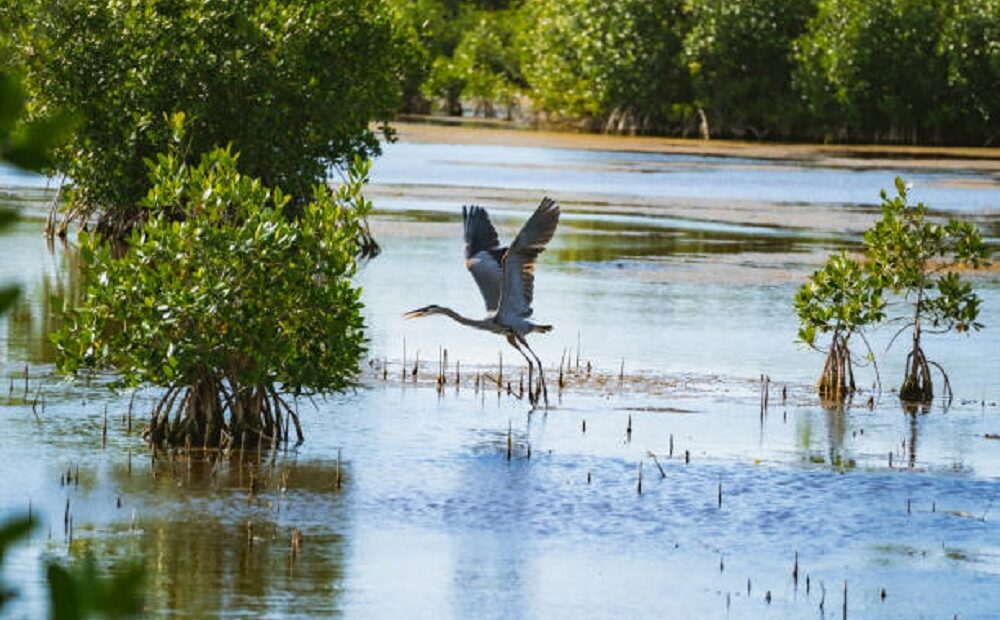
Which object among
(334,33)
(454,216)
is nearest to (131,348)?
(334,33)

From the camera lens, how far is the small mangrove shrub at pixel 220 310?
11.4m

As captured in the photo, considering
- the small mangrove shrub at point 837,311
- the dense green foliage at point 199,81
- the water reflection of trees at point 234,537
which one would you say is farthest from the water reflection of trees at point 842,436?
the dense green foliage at point 199,81

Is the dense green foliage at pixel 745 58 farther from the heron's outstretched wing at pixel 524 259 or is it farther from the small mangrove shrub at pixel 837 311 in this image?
the heron's outstretched wing at pixel 524 259

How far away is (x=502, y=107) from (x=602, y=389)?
65391 mm

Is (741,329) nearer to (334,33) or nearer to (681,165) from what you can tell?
(334,33)

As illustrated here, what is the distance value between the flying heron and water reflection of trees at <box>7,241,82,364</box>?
8.85ft

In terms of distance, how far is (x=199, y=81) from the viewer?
906 inches

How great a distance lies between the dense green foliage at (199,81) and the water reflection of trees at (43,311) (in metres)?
0.85

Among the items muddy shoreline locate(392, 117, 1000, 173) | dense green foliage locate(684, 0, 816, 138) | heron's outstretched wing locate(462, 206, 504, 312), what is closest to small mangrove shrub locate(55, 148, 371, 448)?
heron's outstretched wing locate(462, 206, 504, 312)

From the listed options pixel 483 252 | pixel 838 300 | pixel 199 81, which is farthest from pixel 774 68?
pixel 483 252

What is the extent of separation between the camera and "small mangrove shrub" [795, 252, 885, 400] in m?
15.0

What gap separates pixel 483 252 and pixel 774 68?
51297 millimetres

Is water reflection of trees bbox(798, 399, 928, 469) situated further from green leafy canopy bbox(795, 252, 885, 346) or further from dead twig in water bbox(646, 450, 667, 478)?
dead twig in water bbox(646, 450, 667, 478)

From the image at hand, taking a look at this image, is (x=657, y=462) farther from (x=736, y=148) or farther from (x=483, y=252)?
(x=736, y=148)
